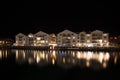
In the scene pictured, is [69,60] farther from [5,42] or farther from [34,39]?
[5,42]

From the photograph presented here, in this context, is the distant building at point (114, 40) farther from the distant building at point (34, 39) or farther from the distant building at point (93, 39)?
the distant building at point (34, 39)

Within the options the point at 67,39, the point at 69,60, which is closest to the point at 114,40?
the point at 67,39

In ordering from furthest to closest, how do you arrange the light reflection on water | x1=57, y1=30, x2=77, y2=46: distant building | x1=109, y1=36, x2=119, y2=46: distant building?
1. x1=109, y1=36, x2=119, y2=46: distant building
2. x1=57, y1=30, x2=77, y2=46: distant building
3. the light reflection on water

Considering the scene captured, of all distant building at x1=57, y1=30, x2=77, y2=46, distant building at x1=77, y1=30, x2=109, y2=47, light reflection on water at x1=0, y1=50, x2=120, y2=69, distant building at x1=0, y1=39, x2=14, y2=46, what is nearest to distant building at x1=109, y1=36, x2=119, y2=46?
distant building at x1=77, y1=30, x2=109, y2=47

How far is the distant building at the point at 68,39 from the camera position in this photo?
34.0 metres

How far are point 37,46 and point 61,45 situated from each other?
3884mm

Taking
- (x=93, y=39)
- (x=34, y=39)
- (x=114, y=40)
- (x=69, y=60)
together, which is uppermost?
(x=34, y=39)

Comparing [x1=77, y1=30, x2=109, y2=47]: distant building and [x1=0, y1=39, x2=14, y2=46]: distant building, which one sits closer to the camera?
[x1=77, y1=30, x2=109, y2=47]: distant building

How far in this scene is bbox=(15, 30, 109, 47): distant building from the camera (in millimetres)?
34031

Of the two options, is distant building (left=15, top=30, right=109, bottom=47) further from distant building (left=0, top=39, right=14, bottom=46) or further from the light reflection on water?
the light reflection on water

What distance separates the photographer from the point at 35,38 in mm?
37375

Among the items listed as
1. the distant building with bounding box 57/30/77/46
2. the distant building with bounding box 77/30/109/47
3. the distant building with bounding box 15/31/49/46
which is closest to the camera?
the distant building with bounding box 77/30/109/47

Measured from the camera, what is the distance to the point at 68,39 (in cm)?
3528

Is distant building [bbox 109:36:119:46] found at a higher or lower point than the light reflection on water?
higher
